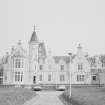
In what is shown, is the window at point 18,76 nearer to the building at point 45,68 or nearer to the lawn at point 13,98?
the building at point 45,68

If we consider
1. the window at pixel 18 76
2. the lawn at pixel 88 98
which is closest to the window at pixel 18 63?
the window at pixel 18 76

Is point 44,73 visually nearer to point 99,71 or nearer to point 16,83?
point 16,83

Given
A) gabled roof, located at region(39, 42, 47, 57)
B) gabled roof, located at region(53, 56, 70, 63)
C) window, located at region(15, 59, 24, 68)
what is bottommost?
window, located at region(15, 59, 24, 68)

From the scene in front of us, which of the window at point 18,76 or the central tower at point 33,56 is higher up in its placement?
the central tower at point 33,56

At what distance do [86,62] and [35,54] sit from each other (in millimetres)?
12417

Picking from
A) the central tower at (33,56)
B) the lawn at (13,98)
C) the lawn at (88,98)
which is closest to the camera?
the lawn at (88,98)

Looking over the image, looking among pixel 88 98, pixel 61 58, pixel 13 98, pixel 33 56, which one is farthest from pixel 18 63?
pixel 88 98

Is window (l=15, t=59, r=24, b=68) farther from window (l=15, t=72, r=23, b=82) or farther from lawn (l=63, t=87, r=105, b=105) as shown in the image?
lawn (l=63, t=87, r=105, b=105)

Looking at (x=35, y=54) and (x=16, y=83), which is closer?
(x=16, y=83)

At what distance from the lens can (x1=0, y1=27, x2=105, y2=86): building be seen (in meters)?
61.0

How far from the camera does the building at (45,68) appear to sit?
61.0 m

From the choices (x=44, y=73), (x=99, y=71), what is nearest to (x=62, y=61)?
(x=44, y=73)

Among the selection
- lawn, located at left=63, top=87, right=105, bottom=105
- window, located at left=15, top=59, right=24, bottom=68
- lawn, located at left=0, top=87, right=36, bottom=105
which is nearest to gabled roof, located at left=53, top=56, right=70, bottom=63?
window, located at left=15, top=59, right=24, bottom=68

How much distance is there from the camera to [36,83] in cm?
6269
